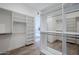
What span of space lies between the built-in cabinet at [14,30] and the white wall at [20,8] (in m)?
0.06

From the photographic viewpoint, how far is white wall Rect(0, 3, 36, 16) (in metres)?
1.39

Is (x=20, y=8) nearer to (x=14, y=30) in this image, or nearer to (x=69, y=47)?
(x=14, y=30)

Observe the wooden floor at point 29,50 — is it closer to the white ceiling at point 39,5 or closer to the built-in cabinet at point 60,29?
the built-in cabinet at point 60,29

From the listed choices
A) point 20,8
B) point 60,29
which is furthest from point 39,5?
point 60,29

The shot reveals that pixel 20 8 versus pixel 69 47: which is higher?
pixel 20 8

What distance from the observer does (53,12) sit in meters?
1.54

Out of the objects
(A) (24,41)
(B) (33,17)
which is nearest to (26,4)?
(B) (33,17)

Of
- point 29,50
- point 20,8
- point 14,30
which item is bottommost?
point 29,50

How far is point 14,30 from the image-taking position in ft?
4.75

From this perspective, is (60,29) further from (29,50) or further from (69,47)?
(29,50)

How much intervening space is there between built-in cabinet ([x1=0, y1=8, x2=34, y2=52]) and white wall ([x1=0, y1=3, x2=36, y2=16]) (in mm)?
57

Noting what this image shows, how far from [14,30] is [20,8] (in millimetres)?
371

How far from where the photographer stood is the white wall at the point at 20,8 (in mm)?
1395

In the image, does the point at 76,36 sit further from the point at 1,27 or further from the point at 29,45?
the point at 1,27
